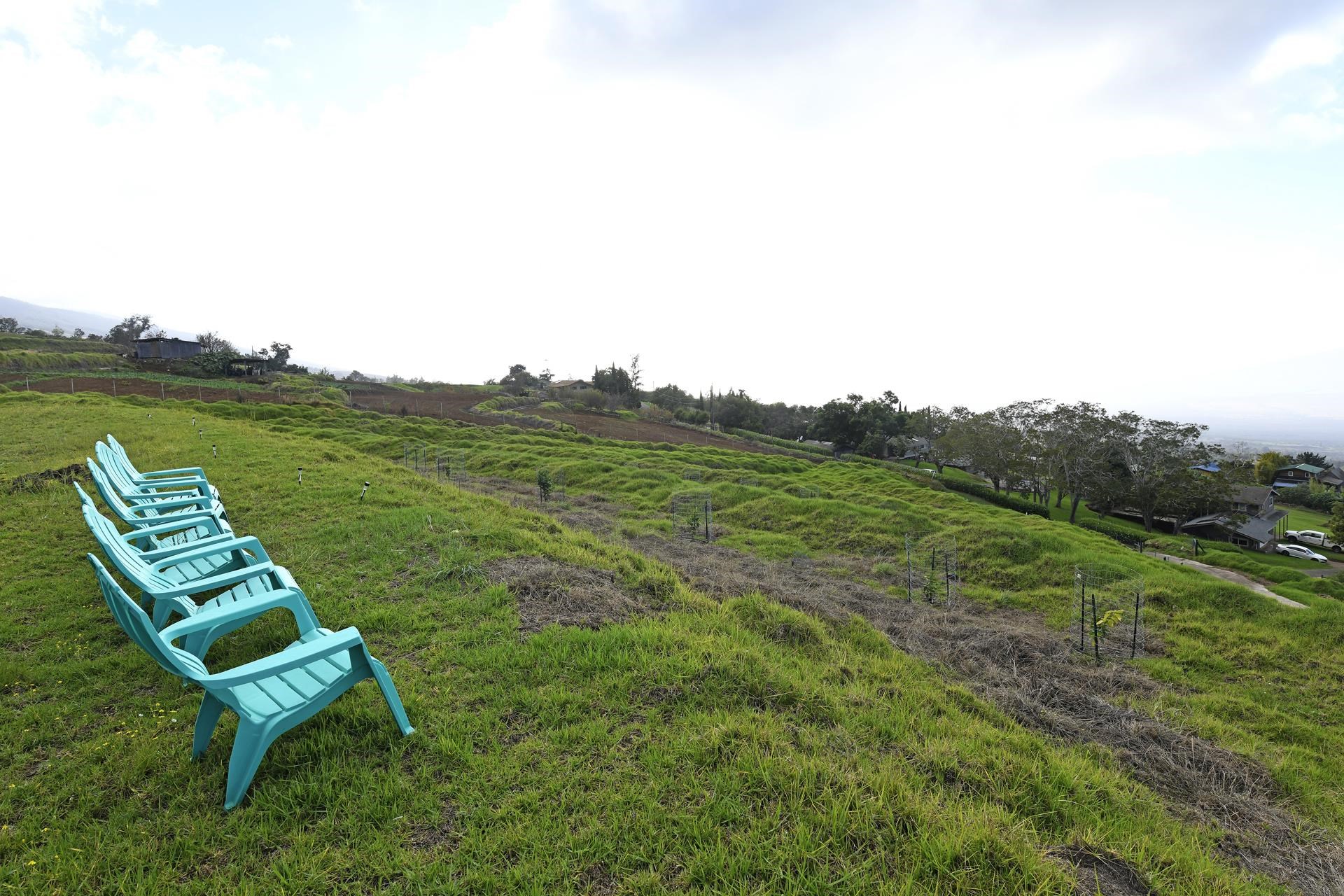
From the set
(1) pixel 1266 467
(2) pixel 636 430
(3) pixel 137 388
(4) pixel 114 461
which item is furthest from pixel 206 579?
(1) pixel 1266 467

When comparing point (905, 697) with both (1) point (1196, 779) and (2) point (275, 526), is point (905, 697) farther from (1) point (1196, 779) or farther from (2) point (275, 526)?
(2) point (275, 526)

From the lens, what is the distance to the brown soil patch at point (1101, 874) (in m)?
2.40

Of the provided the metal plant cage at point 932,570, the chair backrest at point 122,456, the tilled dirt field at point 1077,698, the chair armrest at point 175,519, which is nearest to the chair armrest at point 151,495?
the chair armrest at point 175,519

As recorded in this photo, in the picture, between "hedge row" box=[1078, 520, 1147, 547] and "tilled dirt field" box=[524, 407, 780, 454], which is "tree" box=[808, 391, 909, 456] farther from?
"hedge row" box=[1078, 520, 1147, 547]

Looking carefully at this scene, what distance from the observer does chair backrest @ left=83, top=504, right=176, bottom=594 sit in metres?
3.14

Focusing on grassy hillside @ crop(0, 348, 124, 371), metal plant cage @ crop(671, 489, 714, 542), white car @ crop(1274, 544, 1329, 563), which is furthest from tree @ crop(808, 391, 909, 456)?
grassy hillside @ crop(0, 348, 124, 371)

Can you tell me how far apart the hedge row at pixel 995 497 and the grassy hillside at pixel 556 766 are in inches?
1394

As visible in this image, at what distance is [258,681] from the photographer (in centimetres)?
268

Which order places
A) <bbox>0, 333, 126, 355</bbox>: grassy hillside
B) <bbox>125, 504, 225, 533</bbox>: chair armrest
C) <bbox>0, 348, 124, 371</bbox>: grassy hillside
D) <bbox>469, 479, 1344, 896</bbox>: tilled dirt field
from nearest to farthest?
<bbox>469, 479, 1344, 896</bbox>: tilled dirt field → <bbox>125, 504, 225, 533</bbox>: chair armrest → <bbox>0, 348, 124, 371</bbox>: grassy hillside → <bbox>0, 333, 126, 355</bbox>: grassy hillside

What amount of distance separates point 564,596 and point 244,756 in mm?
2867


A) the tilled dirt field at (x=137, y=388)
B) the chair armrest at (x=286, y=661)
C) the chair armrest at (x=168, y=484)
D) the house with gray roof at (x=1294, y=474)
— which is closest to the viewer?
the chair armrest at (x=286, y=661)

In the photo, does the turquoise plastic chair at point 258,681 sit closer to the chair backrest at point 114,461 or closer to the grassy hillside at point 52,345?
the chair backrest at point 114,461

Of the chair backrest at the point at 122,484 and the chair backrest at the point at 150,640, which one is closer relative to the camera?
the chair backrest at the point at 150,640

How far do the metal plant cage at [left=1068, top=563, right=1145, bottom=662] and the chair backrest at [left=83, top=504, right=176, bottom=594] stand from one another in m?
9.14
